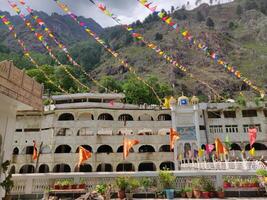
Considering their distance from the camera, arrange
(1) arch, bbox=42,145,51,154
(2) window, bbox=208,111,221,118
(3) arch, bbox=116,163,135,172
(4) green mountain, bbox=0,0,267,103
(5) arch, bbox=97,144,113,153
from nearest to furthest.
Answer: (1) arch, bbox=42,145,51,154 < (3) arch, bbox=116,163,135,172 < (5) arch, bbox=97,144,113,153 < (2) window, bbox=208,111,221,118 < (4) green mountain, bbox=0,0,267,103

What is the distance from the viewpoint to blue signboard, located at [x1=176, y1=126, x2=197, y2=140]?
37.6m

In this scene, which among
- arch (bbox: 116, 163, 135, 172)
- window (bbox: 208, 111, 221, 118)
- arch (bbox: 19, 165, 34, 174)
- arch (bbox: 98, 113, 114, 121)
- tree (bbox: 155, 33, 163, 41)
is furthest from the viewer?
tree (bbox: 155, 33, 163, 41)

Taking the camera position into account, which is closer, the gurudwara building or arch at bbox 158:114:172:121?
the gurudwara building

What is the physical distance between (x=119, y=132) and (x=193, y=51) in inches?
3341

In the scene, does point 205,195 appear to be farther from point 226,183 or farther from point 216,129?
point 216,129

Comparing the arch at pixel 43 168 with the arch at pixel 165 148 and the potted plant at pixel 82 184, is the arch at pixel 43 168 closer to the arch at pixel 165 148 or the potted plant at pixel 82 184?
the arch at pixel 165 148

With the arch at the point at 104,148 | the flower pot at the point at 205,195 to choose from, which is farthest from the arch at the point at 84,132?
the flower pot at the point at 205,195

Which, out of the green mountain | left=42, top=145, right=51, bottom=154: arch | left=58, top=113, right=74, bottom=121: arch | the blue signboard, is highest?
the green mountain

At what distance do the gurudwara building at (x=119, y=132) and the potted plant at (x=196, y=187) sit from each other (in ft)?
72.1

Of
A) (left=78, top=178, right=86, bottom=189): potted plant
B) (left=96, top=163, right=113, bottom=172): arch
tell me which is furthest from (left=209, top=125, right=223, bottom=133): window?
(left=78, top=178, right=86, bottom=189): potted plant

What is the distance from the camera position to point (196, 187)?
540 inches

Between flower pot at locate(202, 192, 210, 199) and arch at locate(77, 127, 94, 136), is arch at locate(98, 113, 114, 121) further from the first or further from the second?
flower pot at locate(202, 192, 210, 199)

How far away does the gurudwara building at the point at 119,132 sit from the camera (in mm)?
36031

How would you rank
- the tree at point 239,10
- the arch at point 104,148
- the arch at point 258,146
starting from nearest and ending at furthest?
the arch at point 258,146 → the arch at point 104,148 → the tree at point 239,10
